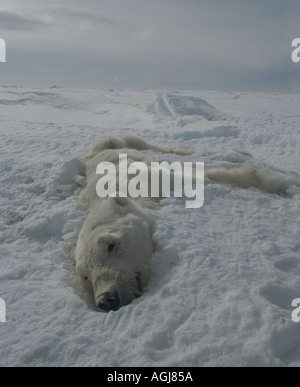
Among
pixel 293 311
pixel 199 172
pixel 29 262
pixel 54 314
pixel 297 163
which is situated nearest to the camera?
pixel 293 311

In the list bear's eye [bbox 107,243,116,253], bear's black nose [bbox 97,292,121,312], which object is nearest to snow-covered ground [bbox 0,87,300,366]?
bear's black nose [bbox 97,292,121,312]

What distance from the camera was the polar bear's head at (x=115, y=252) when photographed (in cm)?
327

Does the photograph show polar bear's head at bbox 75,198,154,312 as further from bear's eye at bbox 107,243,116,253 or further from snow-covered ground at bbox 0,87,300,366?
snow-covered ground at bbox 0,87,300,366

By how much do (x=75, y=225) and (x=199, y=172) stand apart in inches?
84.4

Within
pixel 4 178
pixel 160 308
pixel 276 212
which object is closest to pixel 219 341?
pixel 160 308

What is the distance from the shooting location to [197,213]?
456 centimetres

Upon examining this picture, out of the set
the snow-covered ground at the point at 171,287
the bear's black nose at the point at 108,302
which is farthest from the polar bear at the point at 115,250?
→ the snow-covered ground at the point at 171,287

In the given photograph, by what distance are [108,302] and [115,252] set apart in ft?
1.76

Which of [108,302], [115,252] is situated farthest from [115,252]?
[108,302]

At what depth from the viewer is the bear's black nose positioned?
3.14 metres

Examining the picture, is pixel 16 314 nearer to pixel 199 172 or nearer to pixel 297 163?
pixel 199 172

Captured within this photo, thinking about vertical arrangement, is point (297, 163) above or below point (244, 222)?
above

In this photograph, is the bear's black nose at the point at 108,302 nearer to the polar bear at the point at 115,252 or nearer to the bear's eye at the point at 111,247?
the polar bear at the point at 115,252

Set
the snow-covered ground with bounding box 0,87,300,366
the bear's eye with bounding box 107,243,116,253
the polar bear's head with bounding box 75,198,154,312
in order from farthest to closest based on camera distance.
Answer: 1. the bear's eye with bounding box 107,243,116,253
2. the polar bear's head with bounding box 75,198,154,312
3. the snow-covered ground with bounding box 0,87,300,366
